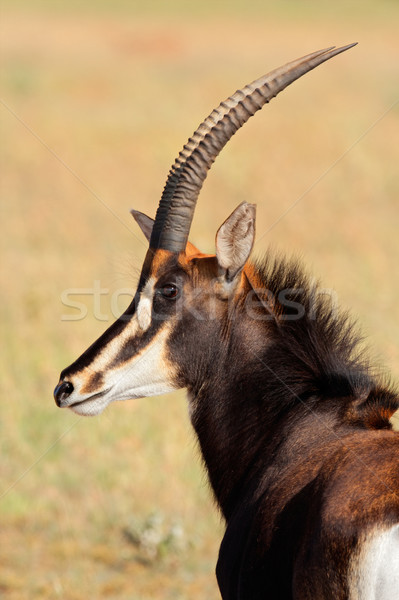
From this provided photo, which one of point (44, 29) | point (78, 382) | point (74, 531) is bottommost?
point (74, 531)

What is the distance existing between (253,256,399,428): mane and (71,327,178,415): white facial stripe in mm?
629

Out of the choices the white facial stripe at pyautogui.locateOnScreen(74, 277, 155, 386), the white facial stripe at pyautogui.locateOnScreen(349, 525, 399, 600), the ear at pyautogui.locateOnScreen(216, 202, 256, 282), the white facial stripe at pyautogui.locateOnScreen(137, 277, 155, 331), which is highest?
the ear at pyautogui.locateOnScreen(216, 202, 256, 282)

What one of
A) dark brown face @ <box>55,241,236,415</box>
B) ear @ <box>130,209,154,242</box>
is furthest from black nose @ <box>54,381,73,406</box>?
ear @ <box>130,209,154,242</box>

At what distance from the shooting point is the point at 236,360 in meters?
5.27

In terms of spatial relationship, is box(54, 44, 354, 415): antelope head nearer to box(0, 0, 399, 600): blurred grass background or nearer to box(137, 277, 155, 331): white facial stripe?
box(137, 277, 155, 331): white facial stripe

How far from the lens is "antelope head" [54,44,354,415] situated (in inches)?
204

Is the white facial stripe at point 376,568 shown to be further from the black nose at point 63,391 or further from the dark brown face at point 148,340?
the black nose at point 63,391

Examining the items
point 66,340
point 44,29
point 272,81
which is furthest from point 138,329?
point 44,29

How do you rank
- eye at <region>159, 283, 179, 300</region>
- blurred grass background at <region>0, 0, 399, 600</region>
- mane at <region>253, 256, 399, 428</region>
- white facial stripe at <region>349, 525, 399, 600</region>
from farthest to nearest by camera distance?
blurred grass background at <region>0, 0, 399, 600</region>, eye at <region>159, 283, 179, 300</region>, mane at <region>253, 256, 399, 428</region>, white facial stripe at <region>349, 525, 399, 600</region>

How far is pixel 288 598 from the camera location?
13.6ft

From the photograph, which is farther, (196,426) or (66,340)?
(66,340)

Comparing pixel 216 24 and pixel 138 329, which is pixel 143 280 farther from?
pixel 216 24

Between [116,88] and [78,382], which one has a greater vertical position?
[116,88]

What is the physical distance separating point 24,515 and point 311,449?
16.6 feet
